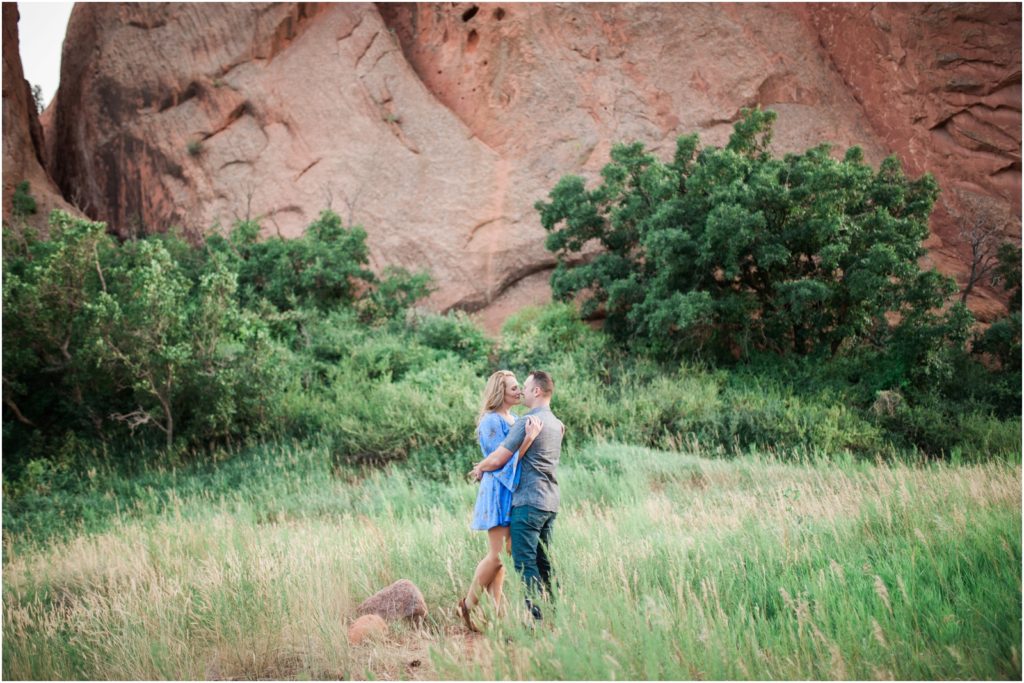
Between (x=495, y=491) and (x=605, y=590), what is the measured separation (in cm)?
97

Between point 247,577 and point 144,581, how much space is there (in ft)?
4.82

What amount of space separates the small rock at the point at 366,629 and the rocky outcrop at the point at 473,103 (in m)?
16.6

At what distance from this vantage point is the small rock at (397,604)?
519 centimetres

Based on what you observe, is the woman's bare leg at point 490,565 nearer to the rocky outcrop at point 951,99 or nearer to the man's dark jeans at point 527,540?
the man's dark jeans at point 527,540

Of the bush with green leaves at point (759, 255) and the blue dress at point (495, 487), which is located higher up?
the bush with green leaves at point (759, 255)

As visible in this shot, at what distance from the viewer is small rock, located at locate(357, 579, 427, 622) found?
5.19 meters

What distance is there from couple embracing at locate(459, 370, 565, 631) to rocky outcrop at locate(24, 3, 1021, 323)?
16.3 metres

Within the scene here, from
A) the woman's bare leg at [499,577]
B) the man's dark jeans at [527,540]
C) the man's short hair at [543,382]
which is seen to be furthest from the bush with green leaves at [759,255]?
the man's dark jeans at [527,540]

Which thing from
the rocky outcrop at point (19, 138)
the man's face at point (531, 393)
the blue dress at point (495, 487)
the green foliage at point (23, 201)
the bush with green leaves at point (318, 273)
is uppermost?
the rocky outcrop at point (19, 138)

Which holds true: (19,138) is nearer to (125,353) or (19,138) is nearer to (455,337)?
(125,353)

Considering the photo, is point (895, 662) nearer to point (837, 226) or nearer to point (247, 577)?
point (247, 577)

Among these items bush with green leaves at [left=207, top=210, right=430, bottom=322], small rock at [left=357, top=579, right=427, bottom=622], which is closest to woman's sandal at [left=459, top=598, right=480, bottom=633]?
small rock at [left=357, top=579, right=427, bottom=622]

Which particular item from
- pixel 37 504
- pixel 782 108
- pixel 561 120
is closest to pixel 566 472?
pixel 37 504

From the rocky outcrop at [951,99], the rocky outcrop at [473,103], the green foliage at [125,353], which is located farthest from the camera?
the rocky outcrop at [473,103]
